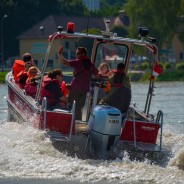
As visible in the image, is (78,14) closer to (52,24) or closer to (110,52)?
(52,24)

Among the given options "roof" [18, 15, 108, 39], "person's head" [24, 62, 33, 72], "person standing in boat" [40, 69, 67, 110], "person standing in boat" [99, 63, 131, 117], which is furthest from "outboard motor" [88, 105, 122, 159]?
"roof" [18, 15, 108, 39]

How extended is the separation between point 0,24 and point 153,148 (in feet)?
213

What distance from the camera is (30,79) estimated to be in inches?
637

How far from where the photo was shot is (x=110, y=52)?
16.6 m

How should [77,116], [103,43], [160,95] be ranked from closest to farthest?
[77,116] < [103,43] < [160,95]

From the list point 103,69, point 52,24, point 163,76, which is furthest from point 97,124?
point 52,24

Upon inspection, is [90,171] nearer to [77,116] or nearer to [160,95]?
[77,116]

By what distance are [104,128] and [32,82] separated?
8.90ft

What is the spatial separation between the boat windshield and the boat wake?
7.72 ft

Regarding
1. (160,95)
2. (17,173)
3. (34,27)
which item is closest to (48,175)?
(17,173)

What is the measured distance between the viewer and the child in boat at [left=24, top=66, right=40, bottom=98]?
15978 mm

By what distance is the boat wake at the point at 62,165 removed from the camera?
12.5 metres

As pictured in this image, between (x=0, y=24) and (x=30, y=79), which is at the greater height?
(x=30, y=79)

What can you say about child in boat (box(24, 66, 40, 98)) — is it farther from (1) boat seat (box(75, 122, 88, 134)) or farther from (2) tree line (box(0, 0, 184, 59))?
(2) tree line (box(0, 0, 184, 59))
